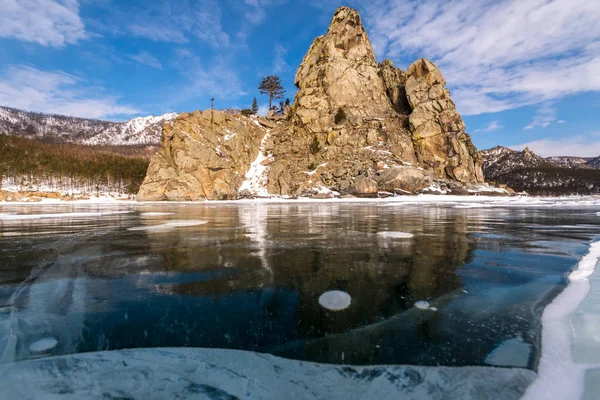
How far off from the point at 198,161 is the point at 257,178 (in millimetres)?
12526

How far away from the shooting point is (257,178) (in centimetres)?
6253

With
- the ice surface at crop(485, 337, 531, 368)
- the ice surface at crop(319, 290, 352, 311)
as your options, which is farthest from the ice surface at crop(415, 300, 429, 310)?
the ice surface at crop(485, 337, 531, 368)

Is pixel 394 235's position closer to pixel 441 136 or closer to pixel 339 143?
pixel 339 143

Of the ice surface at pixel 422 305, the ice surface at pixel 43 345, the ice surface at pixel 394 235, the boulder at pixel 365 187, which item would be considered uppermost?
Result: the boulder at pixel 365 187

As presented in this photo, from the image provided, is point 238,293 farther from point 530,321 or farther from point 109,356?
point 530,321

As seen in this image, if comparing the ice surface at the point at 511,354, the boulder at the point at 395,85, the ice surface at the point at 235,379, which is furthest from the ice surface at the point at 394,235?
the boulder at the point at 395,85

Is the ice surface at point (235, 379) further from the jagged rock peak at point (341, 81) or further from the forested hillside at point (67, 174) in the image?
the forested hillside at point (67, 174)

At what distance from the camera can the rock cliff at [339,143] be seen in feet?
182

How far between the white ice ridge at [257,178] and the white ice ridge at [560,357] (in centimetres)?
5489

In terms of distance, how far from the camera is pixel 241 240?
9578 millimetres

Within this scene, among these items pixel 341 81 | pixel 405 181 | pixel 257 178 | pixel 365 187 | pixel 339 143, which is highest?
pixel 341 81

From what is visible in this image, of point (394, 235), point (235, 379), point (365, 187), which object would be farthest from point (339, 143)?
point (235, 379)

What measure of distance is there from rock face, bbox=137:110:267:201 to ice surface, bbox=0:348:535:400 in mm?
56741

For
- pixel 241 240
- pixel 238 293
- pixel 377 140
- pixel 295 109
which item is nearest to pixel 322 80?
pixel 295 109
